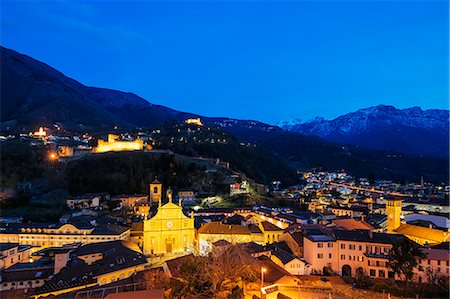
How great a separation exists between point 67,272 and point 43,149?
5991 cm

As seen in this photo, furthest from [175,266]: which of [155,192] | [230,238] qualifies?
[155,192]

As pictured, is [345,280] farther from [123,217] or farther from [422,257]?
[123,217]

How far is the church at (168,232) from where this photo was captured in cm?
3980

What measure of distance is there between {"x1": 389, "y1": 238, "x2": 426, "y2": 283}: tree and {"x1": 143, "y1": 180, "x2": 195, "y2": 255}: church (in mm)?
22137

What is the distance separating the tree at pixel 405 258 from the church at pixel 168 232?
72.6 feet

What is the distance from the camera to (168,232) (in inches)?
1594

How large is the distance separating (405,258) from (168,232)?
2513 cm

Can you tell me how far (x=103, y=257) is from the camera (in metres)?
32.8

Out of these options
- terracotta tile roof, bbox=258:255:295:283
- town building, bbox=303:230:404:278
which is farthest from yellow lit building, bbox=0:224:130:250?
town building, bbox=303:230:404:278

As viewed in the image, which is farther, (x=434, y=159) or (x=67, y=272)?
(x=434, y=159)

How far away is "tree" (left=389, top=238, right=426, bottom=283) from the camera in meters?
25.5

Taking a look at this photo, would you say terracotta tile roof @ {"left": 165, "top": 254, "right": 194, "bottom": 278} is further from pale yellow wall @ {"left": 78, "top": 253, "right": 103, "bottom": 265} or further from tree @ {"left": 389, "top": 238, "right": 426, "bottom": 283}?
tree @ {"left": 389, "top": 238, "right": 426, "bottom": 283}

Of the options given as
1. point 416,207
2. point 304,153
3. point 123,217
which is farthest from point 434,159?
point 123,217

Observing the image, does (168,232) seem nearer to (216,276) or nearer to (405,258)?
(216,276)
